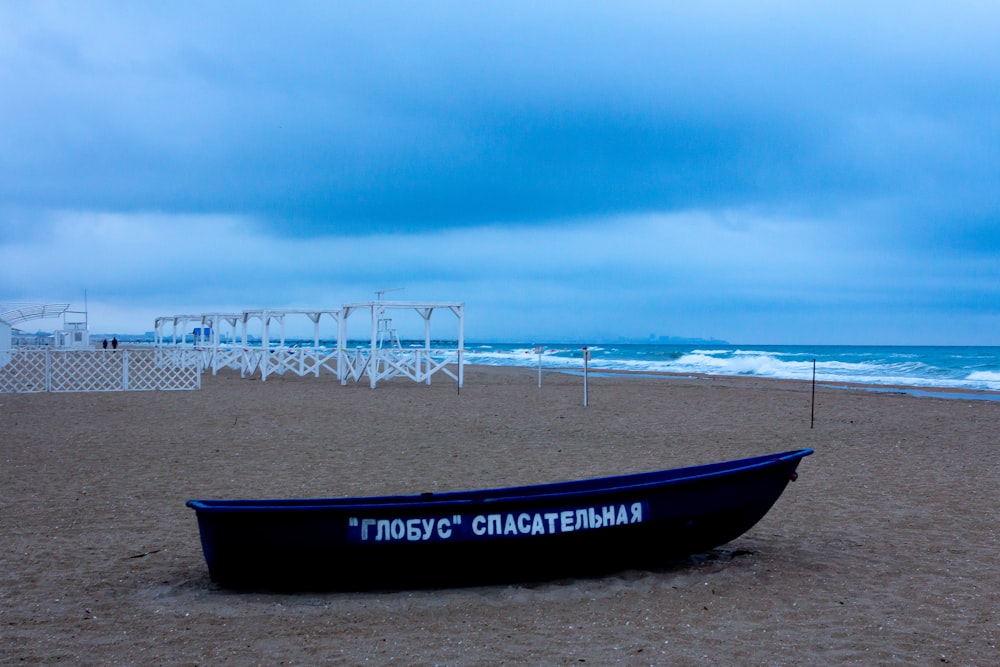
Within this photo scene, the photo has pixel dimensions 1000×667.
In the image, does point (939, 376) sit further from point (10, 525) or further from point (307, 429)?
point (10, 525)

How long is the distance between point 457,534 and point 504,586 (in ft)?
1.60

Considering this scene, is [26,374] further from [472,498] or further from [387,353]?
[472,498]

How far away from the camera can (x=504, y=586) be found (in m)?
4.75

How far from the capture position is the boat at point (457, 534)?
14.7 ft

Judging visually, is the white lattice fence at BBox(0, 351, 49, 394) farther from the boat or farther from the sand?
the boat

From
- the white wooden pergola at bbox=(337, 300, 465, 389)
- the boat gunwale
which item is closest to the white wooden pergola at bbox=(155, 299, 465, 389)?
the white wooden pergola at bbox=(337, 300, 465, 389)

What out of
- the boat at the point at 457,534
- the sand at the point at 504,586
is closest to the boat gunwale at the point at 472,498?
the boat at the point at 457,534

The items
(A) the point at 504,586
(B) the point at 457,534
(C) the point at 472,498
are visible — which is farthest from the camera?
(C) the point at 472,498

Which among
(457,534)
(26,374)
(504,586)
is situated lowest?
(504,586)

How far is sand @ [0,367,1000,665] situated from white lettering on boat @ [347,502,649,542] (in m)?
0.35

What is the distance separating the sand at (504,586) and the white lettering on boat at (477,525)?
346mm

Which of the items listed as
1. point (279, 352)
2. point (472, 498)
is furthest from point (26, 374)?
point (472, 498)

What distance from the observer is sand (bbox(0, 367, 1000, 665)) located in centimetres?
379

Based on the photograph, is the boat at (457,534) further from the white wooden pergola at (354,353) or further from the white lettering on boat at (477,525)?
the white wooden pergola at (354,353)
